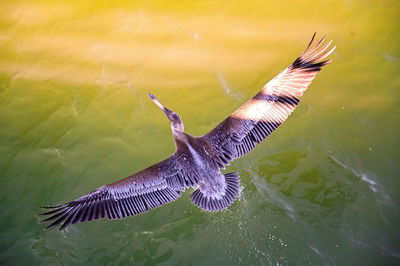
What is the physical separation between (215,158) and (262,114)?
642 millimetres

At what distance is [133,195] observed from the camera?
3.84 meters

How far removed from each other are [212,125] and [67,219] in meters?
1.95

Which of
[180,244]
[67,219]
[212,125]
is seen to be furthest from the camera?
[212,125]

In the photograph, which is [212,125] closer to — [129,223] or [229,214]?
[229,214]

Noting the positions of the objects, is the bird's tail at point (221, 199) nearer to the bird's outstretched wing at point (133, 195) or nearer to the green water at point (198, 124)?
the bird's outstretched wing at point (133, 195)

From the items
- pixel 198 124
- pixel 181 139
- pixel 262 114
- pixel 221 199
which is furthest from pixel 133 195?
pixel 262 114

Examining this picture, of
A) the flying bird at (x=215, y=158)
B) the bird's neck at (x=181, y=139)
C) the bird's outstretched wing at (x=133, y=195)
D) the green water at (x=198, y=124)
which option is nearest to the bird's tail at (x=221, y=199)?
the flying bird at (x=215, y=158)

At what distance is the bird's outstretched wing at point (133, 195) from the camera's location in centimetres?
366

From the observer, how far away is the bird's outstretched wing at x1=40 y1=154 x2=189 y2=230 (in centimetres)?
366

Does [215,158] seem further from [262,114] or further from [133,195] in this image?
[133,195]

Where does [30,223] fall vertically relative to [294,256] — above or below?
above

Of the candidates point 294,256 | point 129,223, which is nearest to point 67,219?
point 129,223

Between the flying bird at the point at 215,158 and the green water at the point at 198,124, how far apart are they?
0.46m

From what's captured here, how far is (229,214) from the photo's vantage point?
14.0ft
